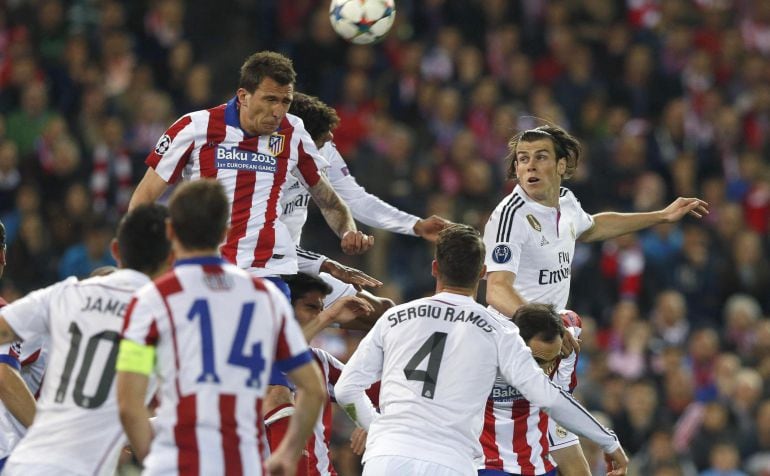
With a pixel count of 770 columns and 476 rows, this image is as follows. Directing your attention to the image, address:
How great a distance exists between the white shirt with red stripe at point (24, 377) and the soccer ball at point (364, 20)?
3458 millimetres

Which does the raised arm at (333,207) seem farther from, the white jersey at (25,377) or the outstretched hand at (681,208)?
the outstretched hand at (681,208)

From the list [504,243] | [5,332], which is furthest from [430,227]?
[5,332]

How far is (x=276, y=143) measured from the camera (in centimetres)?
873

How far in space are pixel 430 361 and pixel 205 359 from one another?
1.64 m

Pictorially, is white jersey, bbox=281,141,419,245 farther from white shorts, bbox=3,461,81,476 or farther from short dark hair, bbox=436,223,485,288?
white shorts, bbox=3,461,81,476

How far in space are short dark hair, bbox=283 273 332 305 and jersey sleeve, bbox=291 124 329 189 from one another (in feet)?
1.93

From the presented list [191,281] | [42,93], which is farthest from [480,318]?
[42,93]

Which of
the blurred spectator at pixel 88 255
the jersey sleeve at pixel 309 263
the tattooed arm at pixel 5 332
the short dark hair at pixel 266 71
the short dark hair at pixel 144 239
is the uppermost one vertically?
the short dark hair at pixel 266 71

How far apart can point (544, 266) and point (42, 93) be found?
8.01 meters

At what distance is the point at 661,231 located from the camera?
17.0 metres

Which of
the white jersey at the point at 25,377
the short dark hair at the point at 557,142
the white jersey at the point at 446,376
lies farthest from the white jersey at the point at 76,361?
the short dark hair at the point at 557,142

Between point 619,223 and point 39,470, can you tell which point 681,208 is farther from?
point 39,470

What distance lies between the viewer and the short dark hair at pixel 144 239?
6.48m

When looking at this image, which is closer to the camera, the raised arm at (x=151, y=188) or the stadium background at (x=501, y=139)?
the raised arm at (x=151, y=188)
